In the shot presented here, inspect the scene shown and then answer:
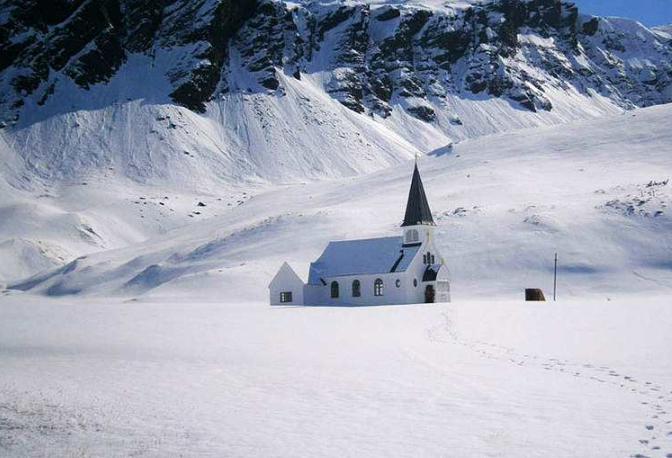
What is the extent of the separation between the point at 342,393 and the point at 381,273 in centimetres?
4293

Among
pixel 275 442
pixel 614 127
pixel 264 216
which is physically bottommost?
pixel 275 442

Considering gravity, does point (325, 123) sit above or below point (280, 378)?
above

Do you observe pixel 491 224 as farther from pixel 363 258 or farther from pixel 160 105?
pixel 160 105

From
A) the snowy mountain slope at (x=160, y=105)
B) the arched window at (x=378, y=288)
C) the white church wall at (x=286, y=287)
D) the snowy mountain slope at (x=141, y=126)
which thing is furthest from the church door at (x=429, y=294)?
the snowy mountain slope at (x=160, y=105)

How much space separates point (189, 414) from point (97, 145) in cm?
15383

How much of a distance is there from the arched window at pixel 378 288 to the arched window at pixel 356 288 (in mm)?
1417

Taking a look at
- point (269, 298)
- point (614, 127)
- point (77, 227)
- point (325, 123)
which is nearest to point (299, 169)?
point (325, 123)

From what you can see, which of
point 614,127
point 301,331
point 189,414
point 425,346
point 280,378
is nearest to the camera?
point 189,414

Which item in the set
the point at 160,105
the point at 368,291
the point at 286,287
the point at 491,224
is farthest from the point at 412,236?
the point at 160,105

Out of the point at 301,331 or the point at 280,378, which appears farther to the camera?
the point at 301,331

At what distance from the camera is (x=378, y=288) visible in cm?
5916

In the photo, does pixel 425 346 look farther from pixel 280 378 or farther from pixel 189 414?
pixel 189 414

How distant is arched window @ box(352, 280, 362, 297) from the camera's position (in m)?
60.2

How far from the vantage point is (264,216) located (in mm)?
105875
